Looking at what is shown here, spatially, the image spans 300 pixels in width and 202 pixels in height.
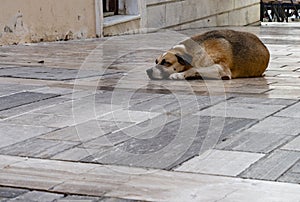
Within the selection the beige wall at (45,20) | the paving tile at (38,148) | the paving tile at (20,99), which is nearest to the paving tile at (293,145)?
the paving tile at (38,148)

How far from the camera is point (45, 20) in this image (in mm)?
11945

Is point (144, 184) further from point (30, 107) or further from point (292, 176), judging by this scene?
point (30, 107)

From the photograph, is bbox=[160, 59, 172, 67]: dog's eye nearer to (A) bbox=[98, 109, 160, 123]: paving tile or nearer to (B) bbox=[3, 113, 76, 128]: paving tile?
(A) bbox=[98, 109, 160, 123]: paving tile

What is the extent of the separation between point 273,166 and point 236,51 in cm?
340

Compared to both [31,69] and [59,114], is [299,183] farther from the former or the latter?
[31,69]

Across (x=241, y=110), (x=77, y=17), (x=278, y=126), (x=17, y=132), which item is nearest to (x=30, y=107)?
(x=17, y=132)

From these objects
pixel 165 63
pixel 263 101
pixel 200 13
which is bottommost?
pixel 200 13

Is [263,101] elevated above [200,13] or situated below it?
above

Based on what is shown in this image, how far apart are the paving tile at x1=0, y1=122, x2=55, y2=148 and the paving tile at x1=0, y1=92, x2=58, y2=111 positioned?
736 mm

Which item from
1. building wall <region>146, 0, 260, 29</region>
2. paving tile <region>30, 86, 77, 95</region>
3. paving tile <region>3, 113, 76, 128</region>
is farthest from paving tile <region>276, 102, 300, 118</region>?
building wall <region>146, 0, 260, 29</region>

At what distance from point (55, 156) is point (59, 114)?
1.32 m

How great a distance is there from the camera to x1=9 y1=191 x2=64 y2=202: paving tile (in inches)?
134

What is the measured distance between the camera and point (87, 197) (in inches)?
135

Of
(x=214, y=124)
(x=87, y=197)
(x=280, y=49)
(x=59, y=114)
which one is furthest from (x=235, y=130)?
(x=280, y=49)
